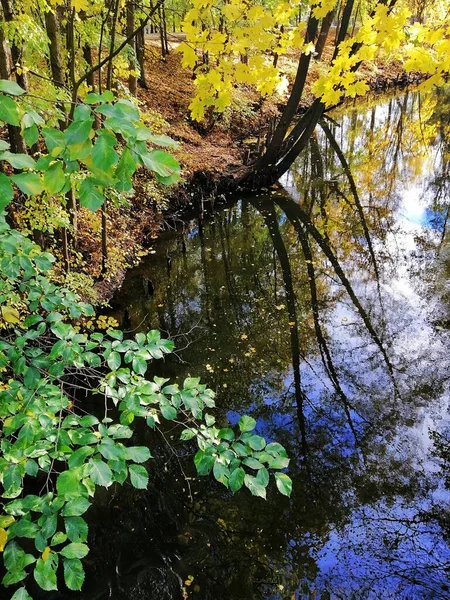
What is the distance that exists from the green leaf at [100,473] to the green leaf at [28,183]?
1029mm

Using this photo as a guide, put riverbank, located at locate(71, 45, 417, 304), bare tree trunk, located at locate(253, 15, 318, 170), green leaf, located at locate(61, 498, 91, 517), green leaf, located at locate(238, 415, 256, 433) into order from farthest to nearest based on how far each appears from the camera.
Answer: bare tree trunk, located at locate(253, 15, 318, 170)
riverbank, located at locate(71, 45, 417, 304)
green leaf, located at locate(238, 415, 256, 433)
green leaf, located at locate(61, 498, 91, 517)

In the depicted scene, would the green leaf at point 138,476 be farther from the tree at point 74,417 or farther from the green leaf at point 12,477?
the green leaf at point 12,477

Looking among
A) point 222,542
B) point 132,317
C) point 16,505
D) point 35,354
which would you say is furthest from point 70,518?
point 132,317

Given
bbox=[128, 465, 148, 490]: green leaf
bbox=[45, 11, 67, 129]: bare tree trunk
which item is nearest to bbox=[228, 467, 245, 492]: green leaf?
bbox=[128, 465, 148, 490]: green leaf

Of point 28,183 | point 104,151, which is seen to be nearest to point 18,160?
point 28,183

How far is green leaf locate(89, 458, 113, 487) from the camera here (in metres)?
1.53

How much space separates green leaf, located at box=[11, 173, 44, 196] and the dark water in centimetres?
356

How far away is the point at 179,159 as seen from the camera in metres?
13.0

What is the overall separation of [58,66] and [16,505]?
6.61 metres

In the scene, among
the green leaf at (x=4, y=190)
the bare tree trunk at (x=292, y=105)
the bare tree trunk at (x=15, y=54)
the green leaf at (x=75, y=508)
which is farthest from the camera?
the bare tree trunk at (x=292, y=105)

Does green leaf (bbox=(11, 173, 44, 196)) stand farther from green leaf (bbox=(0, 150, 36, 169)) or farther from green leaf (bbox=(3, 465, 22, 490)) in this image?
green leaf (bbox=(3, 465, 22, 490))

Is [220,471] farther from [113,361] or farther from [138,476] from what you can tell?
[113,361]

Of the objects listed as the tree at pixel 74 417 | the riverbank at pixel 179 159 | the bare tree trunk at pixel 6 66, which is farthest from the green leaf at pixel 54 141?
the riverbank at pixel 179 159

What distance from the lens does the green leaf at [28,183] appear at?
129cm
